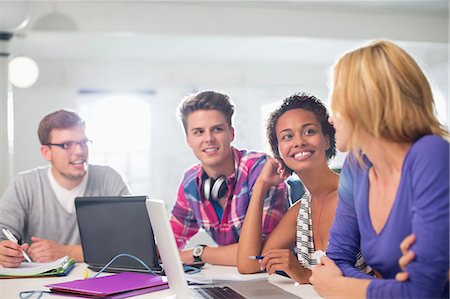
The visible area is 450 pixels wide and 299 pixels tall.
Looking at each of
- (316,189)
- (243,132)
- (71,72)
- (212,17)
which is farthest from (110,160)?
(316,189)

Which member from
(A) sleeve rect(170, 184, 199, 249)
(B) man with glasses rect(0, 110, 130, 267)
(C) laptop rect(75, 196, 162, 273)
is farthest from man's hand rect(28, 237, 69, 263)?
(A) sleeve rect(170, 184, 199, 249)

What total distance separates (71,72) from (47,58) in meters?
0.24

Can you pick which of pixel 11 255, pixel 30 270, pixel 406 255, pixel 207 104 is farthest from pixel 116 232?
pixel 406 255

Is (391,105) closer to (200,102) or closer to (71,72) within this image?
(200,102)

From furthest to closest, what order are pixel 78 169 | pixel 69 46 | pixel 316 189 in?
pixel 69 46 < pixel 78 169 < pixel 316 189

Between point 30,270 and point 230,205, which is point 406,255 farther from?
point 30,270

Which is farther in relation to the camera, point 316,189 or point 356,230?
point 316,189

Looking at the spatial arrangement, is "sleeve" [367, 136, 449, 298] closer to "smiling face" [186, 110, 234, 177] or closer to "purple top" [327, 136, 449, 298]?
"purple top" [327, 136, 449, 298]

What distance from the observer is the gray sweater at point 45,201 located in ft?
8.66

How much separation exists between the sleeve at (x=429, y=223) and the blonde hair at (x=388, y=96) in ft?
0.21

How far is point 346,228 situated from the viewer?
4.94ft

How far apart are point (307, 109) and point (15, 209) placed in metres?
1.41

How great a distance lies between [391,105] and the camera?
1.28m

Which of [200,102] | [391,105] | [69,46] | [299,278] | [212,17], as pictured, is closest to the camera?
[391,105]
